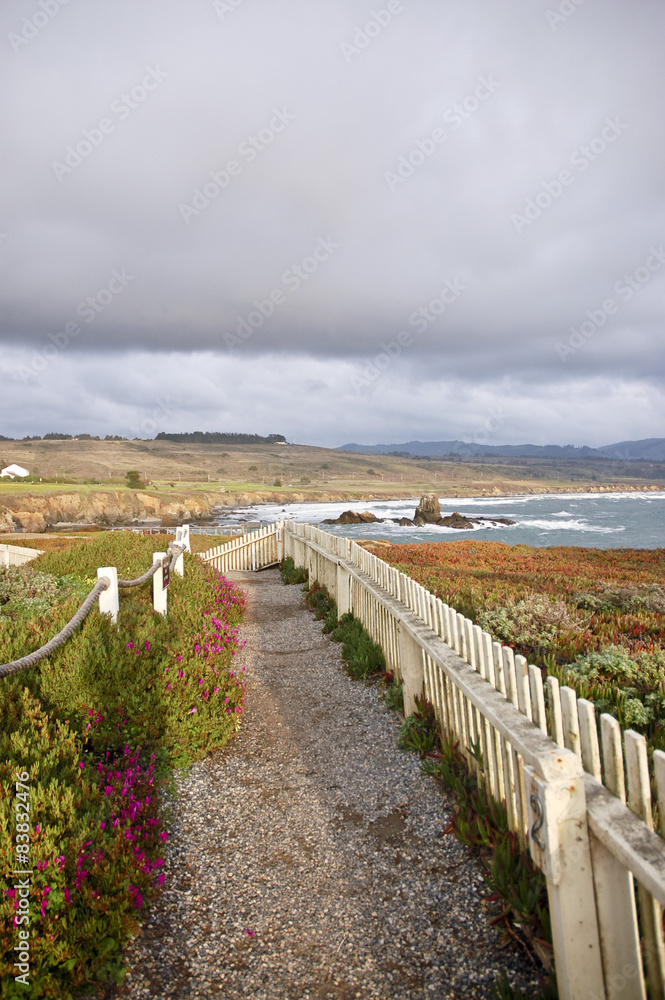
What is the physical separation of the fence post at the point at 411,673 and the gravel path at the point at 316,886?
0.33m

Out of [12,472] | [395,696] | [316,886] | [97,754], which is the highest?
[12,472]

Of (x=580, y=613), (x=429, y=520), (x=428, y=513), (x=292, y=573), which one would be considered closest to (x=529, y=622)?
(x=580, y=613)

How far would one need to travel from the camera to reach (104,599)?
214 inches

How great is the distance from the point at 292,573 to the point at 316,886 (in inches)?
473

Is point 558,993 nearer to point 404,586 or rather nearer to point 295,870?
point 295,870

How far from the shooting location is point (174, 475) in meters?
127

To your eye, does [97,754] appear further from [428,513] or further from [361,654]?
[428,513]

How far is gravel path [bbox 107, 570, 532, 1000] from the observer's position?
8.65 ft

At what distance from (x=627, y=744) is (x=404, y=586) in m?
3.99

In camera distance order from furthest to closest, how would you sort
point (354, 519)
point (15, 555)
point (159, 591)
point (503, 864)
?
point (354, 519) < point (15, 555) < point (159, 591) < point (503, 864)

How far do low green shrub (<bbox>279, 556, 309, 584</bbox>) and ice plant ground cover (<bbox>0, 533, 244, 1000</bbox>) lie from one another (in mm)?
6849

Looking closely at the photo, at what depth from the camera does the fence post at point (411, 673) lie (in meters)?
5.20

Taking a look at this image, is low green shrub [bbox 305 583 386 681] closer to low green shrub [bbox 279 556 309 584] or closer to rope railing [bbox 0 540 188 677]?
rope railing [bbox 0 540 188 677]

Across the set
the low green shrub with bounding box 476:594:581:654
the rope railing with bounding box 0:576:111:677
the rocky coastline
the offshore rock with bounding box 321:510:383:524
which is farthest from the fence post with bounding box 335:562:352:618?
the offshore rock with bounding box 321:510:383:524
